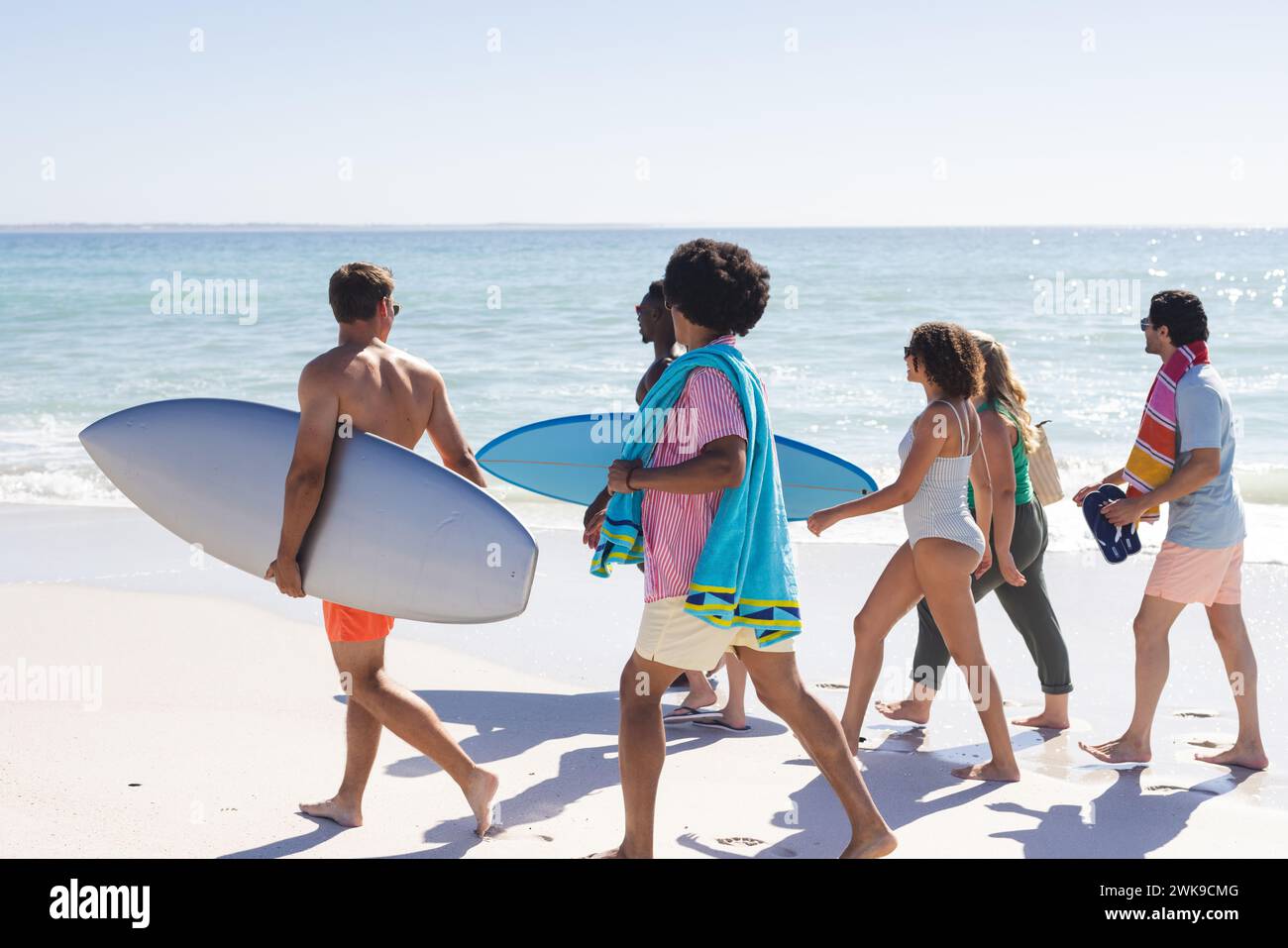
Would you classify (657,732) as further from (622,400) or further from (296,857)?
(622,400)

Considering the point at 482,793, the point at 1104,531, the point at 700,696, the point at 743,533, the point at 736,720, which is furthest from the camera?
the point at 700,696

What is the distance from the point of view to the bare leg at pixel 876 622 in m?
3.83

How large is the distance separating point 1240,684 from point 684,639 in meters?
2.10

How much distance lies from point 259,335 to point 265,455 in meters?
16.6

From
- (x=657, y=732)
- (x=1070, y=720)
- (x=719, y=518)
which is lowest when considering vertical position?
(x=1070, y=720)

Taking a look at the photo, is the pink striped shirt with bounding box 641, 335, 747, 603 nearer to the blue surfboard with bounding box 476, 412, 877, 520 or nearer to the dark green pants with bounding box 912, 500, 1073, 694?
the dark green pants with bounding box 912, 500, 1073, 694

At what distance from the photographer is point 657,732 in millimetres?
2924

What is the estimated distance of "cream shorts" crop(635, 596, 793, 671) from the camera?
9.27 ft

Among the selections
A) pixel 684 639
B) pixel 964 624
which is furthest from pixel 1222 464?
pixel 684 639

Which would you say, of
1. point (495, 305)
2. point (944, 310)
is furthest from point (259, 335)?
point (944, 310)

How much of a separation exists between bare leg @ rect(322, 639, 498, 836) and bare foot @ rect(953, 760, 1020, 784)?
61.2 inches

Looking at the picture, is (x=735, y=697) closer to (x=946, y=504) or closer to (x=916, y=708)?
(x=916, y=708)

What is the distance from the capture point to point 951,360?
11.9ft

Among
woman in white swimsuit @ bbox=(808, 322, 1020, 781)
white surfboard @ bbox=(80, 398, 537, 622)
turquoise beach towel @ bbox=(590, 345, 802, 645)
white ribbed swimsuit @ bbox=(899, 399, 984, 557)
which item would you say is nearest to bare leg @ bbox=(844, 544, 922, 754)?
woman in white swimsuit @ bbox=(808, 322, 1020, 781)
